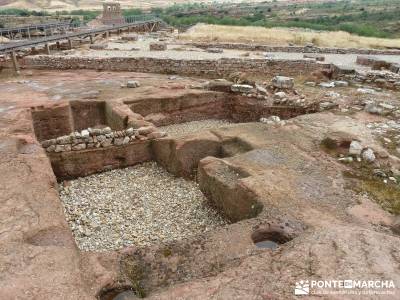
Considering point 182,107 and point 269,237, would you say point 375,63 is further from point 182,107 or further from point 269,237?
point 269,237

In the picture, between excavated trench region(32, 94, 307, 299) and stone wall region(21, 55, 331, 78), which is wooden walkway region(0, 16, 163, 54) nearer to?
stone wall region(21, 55, 331, 78)

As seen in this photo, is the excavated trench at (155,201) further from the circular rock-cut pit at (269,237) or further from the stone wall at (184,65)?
the stone wall at (184,65)

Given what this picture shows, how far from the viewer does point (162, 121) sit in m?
12.5

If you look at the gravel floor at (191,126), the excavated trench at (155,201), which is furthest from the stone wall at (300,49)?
the excavated trench at (155,201)

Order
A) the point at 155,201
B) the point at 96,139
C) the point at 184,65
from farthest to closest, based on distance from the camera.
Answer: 1. the point at 184,65
2. the point at 96,139
3. the point at 155,201

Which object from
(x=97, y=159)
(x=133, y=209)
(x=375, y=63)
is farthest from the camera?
(x=375, y=63)

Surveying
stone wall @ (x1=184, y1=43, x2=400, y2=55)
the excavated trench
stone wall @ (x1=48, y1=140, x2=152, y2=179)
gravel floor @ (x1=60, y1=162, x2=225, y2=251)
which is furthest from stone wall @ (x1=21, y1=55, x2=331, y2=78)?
gravel floor @ (x1=60, y1=162, x2=225, y2=251)

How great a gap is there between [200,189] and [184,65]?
10517 mm

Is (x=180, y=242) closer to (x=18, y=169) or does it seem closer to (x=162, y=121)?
(x=18, y=169)

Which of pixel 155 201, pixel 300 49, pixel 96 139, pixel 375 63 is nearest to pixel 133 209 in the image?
pixel 155 201

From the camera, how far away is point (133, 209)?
7.47 metres

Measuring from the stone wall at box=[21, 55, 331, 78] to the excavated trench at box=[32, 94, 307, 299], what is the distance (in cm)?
616

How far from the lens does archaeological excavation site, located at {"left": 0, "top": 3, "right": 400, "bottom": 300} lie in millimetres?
4293

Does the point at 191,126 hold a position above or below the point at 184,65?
below
